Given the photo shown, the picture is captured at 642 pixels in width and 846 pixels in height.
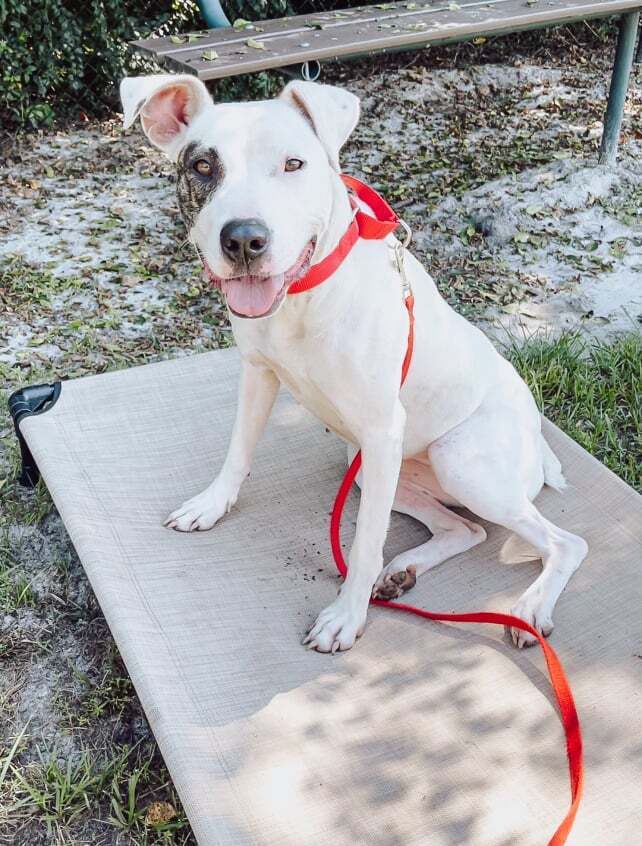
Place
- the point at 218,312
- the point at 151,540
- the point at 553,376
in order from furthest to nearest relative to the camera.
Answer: the point at 218,312 < the point at 553,376 < the point at 151,540

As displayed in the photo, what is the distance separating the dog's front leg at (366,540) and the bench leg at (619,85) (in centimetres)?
391

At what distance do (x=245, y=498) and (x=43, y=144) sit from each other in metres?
4.36

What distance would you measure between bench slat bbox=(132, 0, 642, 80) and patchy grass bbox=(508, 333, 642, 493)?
6.09 feet

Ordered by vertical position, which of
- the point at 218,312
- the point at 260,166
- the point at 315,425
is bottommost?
the point at 218,312

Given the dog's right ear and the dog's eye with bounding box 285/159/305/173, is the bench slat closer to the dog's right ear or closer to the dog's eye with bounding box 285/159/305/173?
the dog's right ear

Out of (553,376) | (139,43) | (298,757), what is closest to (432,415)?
(298,757)

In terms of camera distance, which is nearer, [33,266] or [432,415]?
[432,415]

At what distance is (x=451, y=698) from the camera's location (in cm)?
228

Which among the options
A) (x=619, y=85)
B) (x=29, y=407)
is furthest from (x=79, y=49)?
(x=29, y=407)

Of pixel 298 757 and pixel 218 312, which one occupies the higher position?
pixel 298 757

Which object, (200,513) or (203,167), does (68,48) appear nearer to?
(200,513)

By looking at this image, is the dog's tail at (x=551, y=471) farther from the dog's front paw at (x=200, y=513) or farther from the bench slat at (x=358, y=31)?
the bench slat at (x=358, y=31)

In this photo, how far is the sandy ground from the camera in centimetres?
264

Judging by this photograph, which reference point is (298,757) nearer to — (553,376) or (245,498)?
(245,498)
